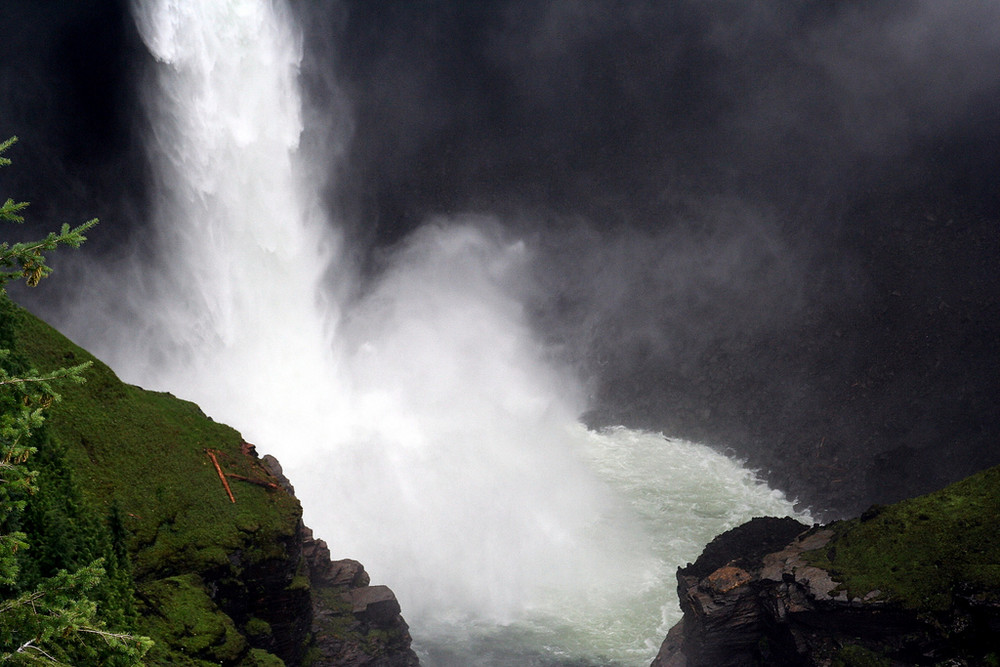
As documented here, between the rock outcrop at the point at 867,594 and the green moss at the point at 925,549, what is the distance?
0.02 metres

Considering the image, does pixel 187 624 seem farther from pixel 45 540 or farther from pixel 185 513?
pixel 45 540

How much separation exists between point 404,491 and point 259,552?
1954 centimetres

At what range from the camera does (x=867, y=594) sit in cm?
1595

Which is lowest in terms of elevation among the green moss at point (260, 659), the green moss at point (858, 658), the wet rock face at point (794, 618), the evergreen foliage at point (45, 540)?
the evergreen foliage at point (45, 540)

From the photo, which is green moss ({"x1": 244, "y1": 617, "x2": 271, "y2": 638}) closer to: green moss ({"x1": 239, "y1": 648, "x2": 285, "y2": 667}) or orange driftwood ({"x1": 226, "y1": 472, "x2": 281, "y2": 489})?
green moss ({"x1": 239, "y1": 648, "x2": 285, "y2": 667})

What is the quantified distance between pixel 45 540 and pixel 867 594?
15.8 metres

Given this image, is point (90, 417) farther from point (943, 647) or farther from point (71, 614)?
point (943, 647)

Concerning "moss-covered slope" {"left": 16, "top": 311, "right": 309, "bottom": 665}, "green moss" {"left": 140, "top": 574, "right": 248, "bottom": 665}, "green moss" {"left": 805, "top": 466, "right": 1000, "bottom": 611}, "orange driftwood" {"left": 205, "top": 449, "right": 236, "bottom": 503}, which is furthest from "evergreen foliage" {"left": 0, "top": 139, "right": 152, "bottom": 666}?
"green moss" {"left": 805, "top": 466, "right": 1000, "bottom": 611}

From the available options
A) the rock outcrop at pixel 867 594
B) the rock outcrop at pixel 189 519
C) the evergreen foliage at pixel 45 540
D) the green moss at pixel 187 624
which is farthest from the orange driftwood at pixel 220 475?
the rock outcrop at pixel 867 594

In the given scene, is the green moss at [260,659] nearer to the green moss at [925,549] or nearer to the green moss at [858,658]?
the green moss at [858,658]

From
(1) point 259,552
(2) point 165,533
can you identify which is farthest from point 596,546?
(2) point 165,533

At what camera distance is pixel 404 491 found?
3262 centimetres

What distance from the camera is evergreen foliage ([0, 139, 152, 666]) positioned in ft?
16.2

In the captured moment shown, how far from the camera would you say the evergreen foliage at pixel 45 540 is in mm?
4934
